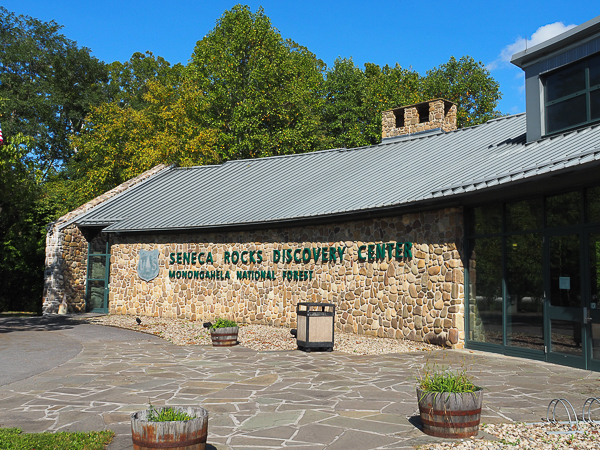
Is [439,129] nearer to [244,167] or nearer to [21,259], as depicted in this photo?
[244,167]

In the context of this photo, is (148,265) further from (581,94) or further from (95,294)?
(581,94)

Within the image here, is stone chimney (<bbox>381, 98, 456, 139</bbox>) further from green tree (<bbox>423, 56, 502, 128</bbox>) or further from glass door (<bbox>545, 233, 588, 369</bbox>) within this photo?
green tree (<bbox>423, 56, 502, 128</bbox>)

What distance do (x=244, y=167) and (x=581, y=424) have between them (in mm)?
19852

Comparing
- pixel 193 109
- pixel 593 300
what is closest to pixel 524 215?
pixel 593 300

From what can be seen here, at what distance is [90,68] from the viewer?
46562mm

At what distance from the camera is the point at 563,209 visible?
34.2 feet

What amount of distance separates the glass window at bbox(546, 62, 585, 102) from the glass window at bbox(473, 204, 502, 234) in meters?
2.93

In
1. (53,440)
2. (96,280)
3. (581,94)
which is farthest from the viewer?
(96,280)

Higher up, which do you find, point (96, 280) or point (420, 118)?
point (420, 118)

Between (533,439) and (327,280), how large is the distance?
34.6ft

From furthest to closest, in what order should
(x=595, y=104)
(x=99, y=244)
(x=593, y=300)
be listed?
(x=99, y=244) → (x=595, y=104) → (x=593, y=300)

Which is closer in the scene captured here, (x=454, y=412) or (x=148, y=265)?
(x=454, y=412)

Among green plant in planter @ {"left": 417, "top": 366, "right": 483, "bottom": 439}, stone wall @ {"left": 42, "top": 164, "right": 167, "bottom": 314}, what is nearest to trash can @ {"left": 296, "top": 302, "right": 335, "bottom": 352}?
green plant in planter @ {"left": 417, "top": 366, "right": 483, "bottom": 439}

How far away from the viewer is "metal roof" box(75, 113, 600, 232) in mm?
11648
